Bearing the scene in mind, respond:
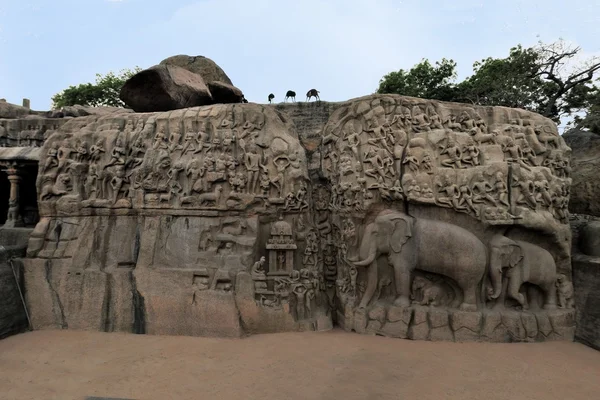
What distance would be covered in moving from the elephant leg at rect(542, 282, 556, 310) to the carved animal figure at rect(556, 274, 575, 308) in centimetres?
11

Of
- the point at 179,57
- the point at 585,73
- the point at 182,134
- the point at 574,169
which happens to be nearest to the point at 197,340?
the point at 182,134

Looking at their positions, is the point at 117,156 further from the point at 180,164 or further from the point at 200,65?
the point at 200,65

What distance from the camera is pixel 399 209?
19.0 ft

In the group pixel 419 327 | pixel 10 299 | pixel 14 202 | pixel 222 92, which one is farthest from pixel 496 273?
pixel 14 202

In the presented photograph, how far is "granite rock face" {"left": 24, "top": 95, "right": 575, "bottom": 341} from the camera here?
17.8ft

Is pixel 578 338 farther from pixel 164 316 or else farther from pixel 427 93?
pixel 427 93

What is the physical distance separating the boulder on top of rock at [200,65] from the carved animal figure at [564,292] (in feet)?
36.4

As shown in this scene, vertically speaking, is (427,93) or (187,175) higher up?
(427,93)

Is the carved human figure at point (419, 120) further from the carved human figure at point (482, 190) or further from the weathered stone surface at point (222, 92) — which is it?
the weathered stone surface at point (222, 92)

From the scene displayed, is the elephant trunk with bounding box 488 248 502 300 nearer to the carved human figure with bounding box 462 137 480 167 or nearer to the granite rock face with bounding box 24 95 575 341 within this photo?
the granite rock face with bounding box 24 95 575 341

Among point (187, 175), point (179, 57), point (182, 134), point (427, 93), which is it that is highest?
point (427, 93)

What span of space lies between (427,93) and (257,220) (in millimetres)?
21098

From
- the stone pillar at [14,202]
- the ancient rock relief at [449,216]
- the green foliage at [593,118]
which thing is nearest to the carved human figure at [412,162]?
the ancient rock relief at [449,216]

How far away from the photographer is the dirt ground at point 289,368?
407 cm
